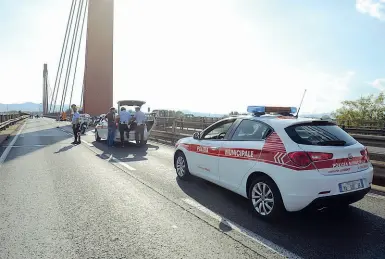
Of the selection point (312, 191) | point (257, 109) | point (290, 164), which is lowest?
point (312, 191)

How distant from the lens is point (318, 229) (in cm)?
406

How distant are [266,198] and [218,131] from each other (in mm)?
1889

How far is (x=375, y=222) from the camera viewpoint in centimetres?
432

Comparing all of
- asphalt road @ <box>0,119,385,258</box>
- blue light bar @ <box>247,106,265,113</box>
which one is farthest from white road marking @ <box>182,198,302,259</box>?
blue light bar @ <box>247,106,265,113</box>

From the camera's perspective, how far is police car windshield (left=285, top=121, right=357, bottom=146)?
165 inches

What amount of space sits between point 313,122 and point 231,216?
6.18ft

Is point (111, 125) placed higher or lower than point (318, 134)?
lower

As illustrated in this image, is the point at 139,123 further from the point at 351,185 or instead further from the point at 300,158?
the point at 351,185

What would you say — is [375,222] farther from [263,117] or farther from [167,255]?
[167,255]

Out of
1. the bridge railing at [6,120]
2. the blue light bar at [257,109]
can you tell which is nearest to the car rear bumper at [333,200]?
the blue light bar at [257,109]

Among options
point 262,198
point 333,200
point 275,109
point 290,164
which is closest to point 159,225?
point 262,198

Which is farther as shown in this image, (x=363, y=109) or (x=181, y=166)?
(x=363, y=109)

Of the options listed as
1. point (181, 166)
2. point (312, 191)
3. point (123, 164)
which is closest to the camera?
point (312, 191)

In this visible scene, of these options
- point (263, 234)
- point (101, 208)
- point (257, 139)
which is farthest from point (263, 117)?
point (101, 208)
